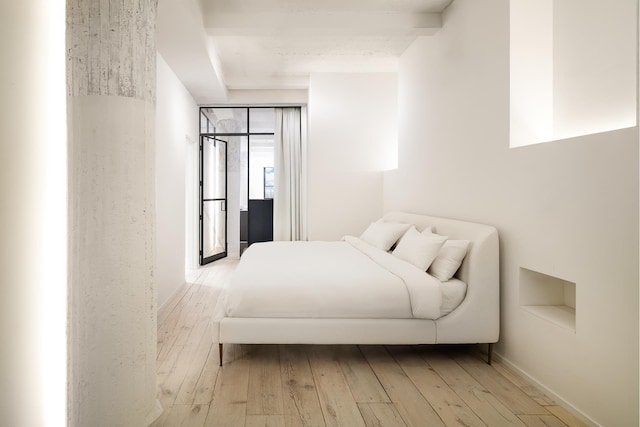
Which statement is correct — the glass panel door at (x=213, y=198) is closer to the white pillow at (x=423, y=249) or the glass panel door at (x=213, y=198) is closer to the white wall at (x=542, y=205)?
the white wall at (x=542, y=205)

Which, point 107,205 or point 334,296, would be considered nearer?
point 107,205

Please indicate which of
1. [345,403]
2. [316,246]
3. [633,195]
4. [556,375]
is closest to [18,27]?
[345,403]

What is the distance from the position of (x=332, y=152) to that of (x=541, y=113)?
348 cm

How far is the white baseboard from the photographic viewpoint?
1953 mm

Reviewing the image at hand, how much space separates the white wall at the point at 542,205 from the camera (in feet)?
5.88

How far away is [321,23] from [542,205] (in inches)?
95.5

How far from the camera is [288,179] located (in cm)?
697

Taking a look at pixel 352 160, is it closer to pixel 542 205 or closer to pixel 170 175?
pixel 170 175

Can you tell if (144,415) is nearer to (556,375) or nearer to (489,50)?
(556,375)

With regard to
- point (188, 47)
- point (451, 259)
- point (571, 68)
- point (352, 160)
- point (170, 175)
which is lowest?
point (451, 259)

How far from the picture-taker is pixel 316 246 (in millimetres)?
4262

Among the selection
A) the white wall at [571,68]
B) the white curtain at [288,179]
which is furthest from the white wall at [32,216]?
the white curtain at [288,179]

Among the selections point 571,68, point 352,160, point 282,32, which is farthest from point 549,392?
point 352,160

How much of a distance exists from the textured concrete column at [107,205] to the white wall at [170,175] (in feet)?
7.43
